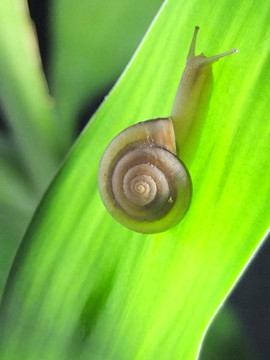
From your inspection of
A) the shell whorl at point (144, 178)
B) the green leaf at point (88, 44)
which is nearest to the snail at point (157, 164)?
the shell whorl at point (144, 178)

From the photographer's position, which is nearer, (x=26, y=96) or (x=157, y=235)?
(x=157, y=235)

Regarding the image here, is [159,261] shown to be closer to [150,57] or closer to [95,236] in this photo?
[95,236]

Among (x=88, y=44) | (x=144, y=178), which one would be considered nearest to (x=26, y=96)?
(x=88, y=44)

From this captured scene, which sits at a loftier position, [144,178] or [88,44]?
[88,44]

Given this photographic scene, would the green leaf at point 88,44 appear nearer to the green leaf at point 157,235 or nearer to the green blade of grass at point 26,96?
the green blade of grass at point 26,96

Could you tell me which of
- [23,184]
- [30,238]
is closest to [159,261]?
[30,238]

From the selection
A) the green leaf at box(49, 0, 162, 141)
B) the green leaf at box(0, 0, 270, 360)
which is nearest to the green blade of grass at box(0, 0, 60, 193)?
the green leaf at box(49, 0, 162, 141)

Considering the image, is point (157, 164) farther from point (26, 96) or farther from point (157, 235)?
point (26, 96)
